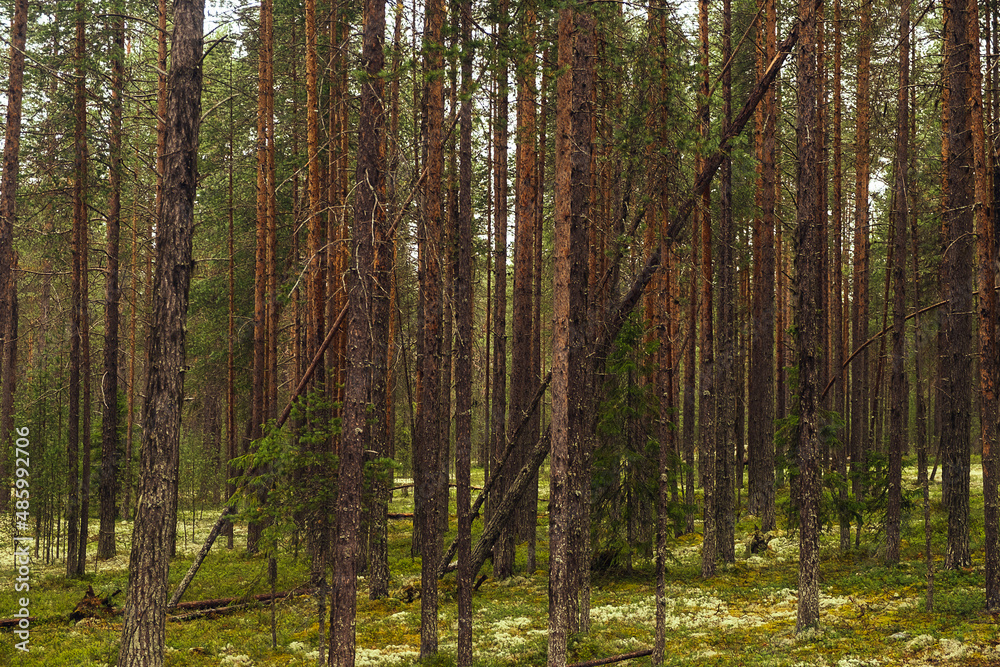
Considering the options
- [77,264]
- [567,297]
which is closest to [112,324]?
[77,264]

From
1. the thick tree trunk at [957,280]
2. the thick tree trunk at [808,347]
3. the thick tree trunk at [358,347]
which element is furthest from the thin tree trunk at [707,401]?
the thick tree trunk at [358,347]

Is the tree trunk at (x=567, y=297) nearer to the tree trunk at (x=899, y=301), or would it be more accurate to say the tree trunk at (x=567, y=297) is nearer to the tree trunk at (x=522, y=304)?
the tree trunk at (x=522, y=304)

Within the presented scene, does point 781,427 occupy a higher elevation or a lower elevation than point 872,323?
lower

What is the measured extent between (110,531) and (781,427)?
1938 centimetres

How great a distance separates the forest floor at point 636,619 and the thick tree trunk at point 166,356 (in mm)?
3552

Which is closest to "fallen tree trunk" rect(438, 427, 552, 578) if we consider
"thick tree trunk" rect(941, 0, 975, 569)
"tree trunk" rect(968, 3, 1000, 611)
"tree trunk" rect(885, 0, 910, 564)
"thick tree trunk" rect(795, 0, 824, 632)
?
"thick tree trunk" rect(795, 0, 824, 632)

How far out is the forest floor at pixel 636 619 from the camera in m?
10.5

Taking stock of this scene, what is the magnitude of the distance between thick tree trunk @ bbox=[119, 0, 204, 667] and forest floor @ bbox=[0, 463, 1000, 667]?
11.7 ft

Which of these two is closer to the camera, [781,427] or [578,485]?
[578,485]

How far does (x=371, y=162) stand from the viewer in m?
9.04

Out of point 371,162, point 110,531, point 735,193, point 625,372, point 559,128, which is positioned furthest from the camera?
point 735,193

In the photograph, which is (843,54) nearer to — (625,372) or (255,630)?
(625,372)

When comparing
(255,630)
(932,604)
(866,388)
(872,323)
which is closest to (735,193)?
(866,388)

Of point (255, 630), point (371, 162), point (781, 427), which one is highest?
point (371, 162)
